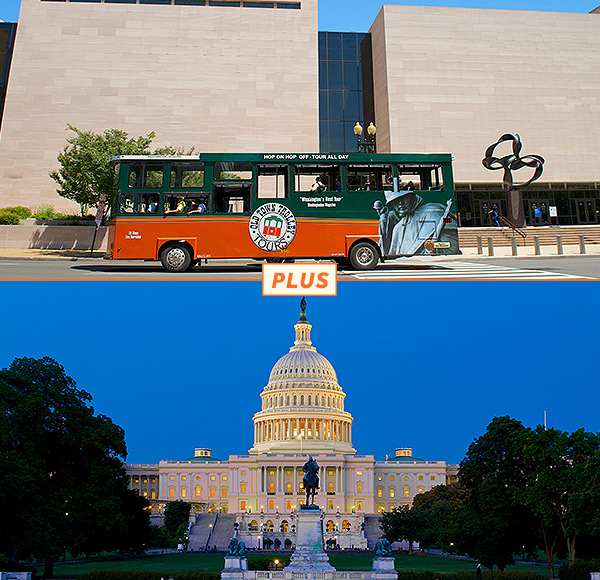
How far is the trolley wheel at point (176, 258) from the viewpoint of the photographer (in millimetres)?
30922

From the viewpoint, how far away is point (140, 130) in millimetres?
72375

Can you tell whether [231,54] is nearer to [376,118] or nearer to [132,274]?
[376,118]

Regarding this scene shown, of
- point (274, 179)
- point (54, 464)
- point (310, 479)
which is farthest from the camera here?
point (310, 479)

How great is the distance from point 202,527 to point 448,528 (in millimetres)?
70440

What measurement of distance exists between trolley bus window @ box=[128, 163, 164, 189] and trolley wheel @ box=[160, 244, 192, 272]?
3.40 metres

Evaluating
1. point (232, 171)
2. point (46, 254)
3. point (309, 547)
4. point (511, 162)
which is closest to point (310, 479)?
point (309, 547)

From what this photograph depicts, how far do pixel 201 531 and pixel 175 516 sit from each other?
18.3ft

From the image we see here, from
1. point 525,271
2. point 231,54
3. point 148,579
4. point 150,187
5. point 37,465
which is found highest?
point 231,54

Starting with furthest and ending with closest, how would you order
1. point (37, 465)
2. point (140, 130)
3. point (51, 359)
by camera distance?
point (140, 130), point (51, 359), point (37, 465)

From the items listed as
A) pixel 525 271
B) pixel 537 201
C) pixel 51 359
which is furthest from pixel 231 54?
pixel 525 271

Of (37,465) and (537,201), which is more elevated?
(537,201)

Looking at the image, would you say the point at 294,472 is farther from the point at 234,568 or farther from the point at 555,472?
the point at 555,472

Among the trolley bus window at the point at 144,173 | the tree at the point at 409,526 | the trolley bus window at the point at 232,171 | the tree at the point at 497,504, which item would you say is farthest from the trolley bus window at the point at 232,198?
the tree at the point at 409,526

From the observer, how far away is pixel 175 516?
105438 millimetres
